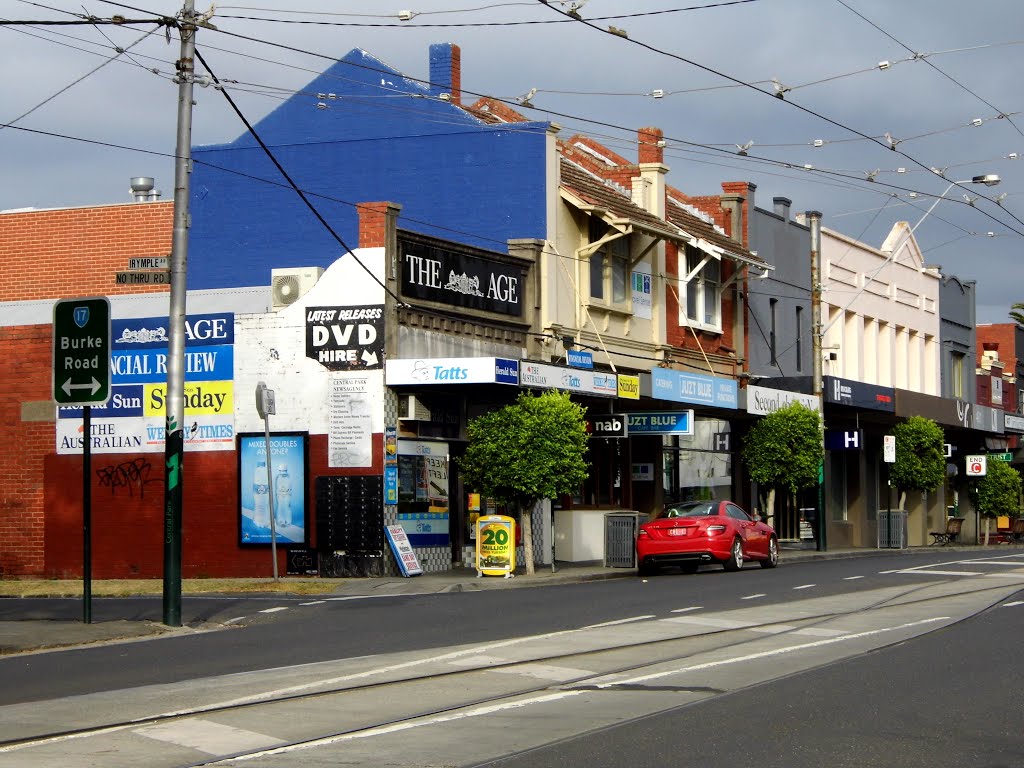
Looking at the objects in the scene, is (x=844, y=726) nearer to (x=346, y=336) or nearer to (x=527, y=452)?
(x=527, y=452)

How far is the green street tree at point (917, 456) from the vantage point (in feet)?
151

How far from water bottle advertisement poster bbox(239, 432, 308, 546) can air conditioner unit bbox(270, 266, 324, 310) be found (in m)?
2.42

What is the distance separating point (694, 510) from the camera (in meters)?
27.7

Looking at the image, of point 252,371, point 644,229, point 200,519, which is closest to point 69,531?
point 200,519

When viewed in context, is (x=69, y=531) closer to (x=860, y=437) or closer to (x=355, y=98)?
(x=355, y=98)

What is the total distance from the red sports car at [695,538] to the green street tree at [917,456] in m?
19.1

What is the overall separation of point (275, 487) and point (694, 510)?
758 cm

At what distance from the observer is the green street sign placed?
680 inches

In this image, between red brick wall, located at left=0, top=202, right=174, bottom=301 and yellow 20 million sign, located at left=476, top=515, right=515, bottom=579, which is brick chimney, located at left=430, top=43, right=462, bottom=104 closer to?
red brick wall, located at left=0, top=202, right=174, bottom=301

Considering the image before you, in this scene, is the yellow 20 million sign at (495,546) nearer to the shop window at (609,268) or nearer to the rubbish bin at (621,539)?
the rubbish bin at (621,539)

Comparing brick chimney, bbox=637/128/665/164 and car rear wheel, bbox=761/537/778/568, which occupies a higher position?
brick chimney, bbox=637/128/665/164

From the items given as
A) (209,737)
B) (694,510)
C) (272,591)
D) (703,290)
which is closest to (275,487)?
(272,591)

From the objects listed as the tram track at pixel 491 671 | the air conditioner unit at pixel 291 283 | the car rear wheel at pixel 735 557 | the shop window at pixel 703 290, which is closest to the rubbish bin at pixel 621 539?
the car rear wheel at pixel 735 557

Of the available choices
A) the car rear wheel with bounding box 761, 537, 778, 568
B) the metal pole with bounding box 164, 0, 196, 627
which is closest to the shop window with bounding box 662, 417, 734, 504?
the car rear wheel with bounding box 761, 537, 778, 568
